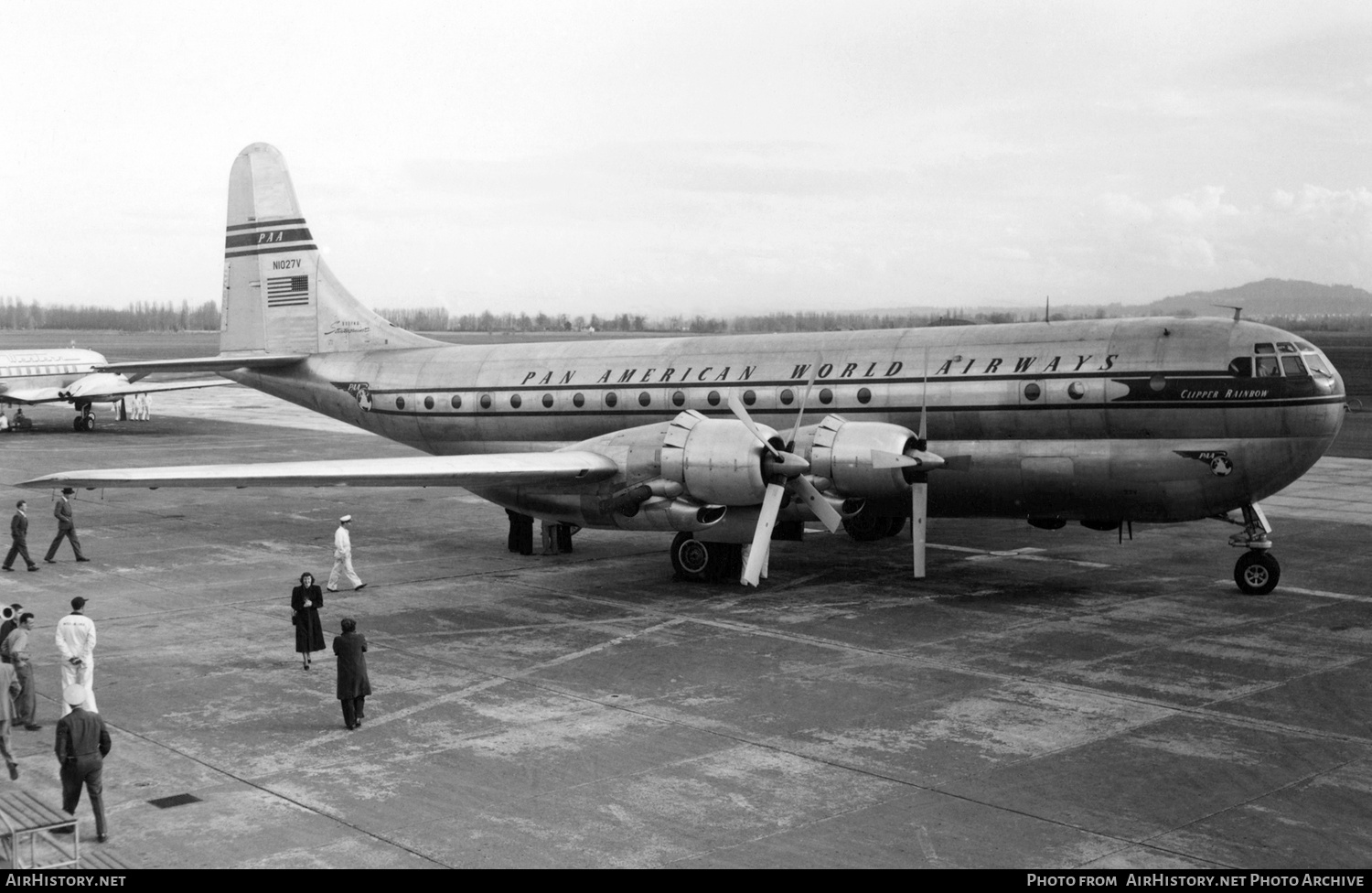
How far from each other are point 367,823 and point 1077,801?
591 centimetres

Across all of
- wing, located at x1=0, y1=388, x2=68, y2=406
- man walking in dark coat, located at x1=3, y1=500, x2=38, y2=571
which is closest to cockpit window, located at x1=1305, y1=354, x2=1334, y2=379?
man walking in dark coat, located at x1=3, y1=500, x2=38, y2=571

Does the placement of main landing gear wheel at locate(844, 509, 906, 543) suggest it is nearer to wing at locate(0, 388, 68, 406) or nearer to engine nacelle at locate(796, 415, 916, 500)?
engine nacelle at locate(796, 415, 916, 500)

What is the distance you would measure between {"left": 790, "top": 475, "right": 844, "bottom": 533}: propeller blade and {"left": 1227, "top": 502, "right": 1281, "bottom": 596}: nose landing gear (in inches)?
244

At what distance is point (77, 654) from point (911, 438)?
39.4 feet

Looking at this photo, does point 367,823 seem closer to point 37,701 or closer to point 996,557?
point 37,701

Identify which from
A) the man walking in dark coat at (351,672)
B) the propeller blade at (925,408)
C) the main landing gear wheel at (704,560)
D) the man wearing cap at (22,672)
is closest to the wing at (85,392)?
the main landing gear wheel at (704,560)

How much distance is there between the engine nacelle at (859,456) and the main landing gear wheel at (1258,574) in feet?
17.6

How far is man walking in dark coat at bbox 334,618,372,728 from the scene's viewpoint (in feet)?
40.0

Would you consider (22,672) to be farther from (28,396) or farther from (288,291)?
Result: (28,396)

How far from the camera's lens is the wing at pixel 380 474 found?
56.1 ft

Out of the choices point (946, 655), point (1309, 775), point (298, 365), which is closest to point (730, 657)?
point (946, 655)

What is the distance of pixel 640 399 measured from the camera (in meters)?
22.7

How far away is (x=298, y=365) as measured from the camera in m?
27.0

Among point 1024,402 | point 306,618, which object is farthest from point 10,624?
point 1024,402
